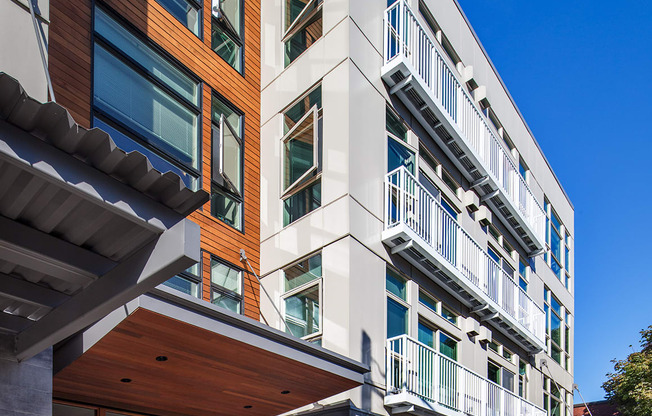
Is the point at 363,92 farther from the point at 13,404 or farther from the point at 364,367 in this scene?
the point at 13,404

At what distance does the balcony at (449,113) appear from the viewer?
12.9 meters

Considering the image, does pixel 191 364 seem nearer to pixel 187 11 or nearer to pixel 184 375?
pixel 184 375

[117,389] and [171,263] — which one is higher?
[171,263]

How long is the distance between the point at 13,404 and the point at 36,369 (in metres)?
0.36

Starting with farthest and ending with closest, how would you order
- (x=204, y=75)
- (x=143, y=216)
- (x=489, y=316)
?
(x=489, y=316)
(x=204, y=75)
(x=143, y=216)

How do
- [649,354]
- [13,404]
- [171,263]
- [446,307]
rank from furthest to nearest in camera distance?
[649,354], [446,307], [13,404], [171,263]

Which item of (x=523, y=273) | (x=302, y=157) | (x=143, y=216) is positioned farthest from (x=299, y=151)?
(x=523, y=273)

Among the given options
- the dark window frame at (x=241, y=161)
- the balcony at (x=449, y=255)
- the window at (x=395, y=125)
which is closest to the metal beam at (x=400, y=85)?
the window at (x=395, y=125)

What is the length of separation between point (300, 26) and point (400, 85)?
86.0 inches

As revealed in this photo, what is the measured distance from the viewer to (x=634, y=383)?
20.7 meters

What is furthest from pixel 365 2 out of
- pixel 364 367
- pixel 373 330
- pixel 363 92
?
pixel 364 367

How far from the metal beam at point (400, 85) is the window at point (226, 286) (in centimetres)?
433

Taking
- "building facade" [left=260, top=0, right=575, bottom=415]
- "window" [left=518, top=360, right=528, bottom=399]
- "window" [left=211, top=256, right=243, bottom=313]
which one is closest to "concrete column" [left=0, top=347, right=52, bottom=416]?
"window" [left=211, top=256, right=243, bottom=313]

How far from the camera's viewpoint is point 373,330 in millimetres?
10812
